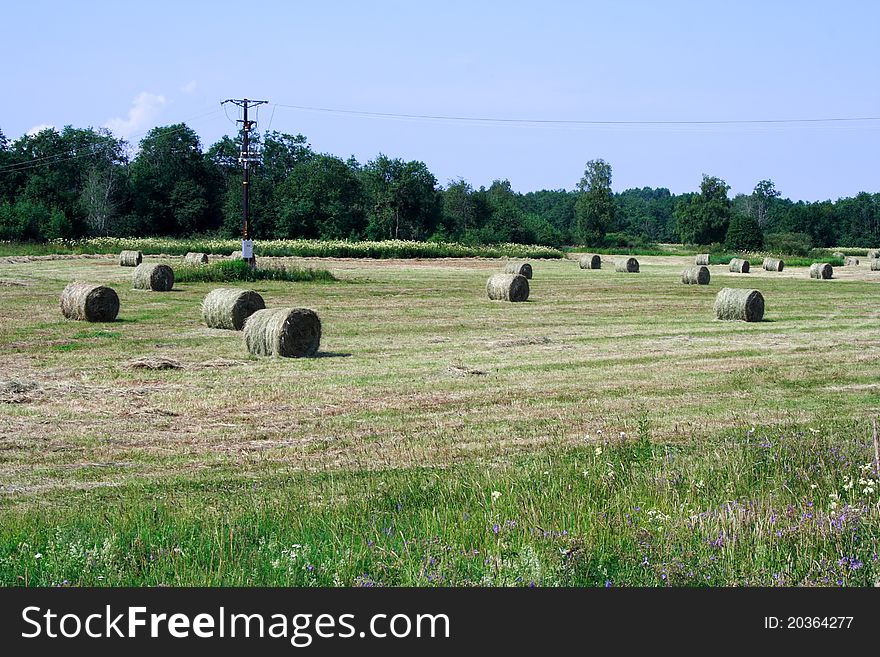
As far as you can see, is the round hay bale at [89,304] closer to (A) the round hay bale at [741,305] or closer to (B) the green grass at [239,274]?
(B) the green grass at [239,274]

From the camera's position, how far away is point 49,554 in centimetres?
607

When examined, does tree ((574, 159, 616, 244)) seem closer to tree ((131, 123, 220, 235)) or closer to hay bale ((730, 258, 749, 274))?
tree ((131, 123, 220, 235))

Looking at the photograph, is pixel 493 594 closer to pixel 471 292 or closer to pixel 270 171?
pixel 471 292

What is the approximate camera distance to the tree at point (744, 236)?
10950 cm

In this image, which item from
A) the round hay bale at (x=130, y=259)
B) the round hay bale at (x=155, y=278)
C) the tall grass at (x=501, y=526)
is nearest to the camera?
the tall grass at (x=501, y=526)

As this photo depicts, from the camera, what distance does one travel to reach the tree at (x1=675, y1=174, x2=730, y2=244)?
132562 mm

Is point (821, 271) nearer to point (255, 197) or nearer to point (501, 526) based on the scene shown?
point (501, 526)

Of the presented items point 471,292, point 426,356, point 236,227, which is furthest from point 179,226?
point 426,356

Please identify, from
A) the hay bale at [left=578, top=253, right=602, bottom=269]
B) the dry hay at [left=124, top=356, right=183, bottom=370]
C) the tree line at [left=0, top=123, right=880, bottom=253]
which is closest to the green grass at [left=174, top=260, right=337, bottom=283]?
the dry hay at [left=124, top=356, right=183, bottom=370]

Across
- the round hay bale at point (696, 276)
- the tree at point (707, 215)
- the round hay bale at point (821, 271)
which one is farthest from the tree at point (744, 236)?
the round hay bale at point (696, 276)

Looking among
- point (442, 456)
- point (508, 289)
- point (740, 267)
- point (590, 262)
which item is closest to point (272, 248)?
point (590, 262)

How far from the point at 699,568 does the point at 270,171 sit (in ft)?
405

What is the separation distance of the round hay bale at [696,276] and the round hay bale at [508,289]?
15330 millimetres

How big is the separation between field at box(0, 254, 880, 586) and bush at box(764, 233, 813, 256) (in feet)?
260
